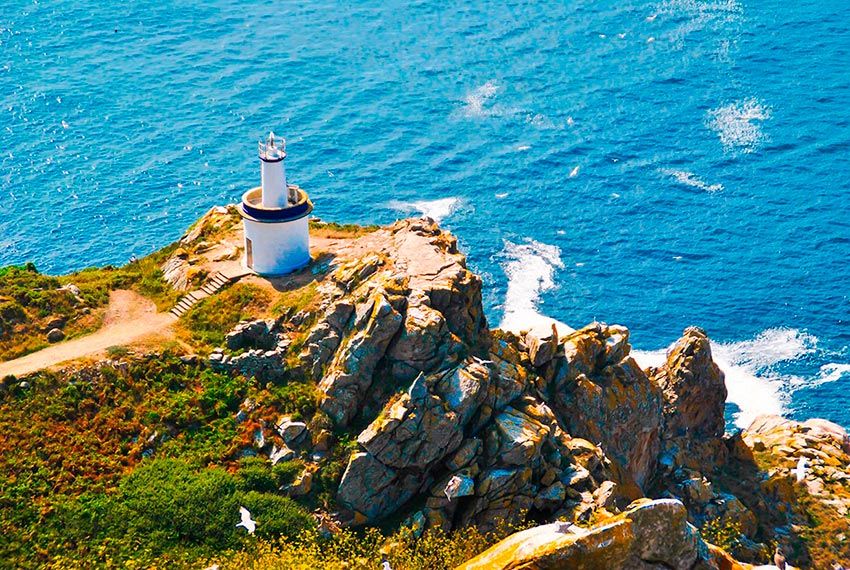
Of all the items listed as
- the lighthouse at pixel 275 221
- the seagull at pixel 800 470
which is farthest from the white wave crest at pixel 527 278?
the lighthouse at pixel 275 221

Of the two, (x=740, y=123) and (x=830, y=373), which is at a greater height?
(x=740, y=123)

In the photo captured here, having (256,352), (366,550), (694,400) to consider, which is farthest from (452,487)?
(694,400)

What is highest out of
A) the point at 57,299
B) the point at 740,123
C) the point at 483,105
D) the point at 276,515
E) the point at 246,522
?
the point at 483,105

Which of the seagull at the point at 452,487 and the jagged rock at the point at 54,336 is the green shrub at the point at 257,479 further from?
the jagged rock at the point at 54,336

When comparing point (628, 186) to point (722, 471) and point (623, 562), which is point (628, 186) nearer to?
point (722, 471)

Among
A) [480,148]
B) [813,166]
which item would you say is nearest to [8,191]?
[480,148]

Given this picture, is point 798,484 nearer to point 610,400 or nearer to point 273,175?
point 610,400

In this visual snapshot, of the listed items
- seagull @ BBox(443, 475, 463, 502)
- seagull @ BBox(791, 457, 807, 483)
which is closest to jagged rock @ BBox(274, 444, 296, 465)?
seagull @ BBox(443, 475, 463, 502)
